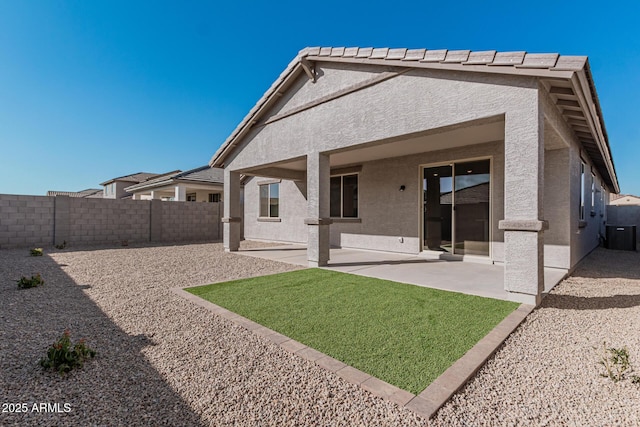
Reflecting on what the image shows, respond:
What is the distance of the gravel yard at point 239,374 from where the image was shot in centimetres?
200

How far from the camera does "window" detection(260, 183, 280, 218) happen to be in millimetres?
13711

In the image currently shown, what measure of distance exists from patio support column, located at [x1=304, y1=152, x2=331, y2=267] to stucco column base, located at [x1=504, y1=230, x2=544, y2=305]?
420 cm

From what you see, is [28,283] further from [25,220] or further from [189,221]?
[189,221]

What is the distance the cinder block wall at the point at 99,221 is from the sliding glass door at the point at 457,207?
36.2ft

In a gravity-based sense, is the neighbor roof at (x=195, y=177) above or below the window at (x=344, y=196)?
above

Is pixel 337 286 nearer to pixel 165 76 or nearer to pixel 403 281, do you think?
pixel 403 281

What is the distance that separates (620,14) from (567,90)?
9.52 m

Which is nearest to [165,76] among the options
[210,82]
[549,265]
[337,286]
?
[210,82]

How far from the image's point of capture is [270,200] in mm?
14086

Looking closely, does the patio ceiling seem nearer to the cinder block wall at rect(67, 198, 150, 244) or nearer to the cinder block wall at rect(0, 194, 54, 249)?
the cinder block wall at rect(67, 198, 150, 244)

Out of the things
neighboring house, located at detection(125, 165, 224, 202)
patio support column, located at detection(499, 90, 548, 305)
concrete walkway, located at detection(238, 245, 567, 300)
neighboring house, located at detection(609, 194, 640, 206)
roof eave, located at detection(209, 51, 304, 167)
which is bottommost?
concrete walkway, located at detection(238, 245, 567, 300)

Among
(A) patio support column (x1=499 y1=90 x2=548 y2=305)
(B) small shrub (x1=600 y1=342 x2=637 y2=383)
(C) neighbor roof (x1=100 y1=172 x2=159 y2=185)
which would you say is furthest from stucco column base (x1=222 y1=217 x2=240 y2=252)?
(C) neighbor roof (x1=100 y1=172 x2=159 y2=185)

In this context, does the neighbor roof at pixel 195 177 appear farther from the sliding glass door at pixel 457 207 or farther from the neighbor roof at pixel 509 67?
the sliding glass door at pixel 457 207

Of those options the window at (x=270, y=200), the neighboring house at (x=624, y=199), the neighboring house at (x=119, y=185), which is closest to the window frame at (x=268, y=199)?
the window at (x=270, y=200)
